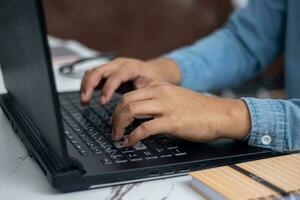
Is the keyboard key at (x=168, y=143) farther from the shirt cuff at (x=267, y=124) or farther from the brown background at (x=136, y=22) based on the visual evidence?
the brown background at (x=136, y=22)

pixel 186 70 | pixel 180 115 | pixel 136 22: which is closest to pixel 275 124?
pixel 180 115

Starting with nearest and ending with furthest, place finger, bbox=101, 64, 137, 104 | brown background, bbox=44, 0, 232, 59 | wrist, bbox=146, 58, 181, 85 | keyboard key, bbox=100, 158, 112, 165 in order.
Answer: keyboard key, bbox=100, 158, 112, 165 → finger, bbox=101, 64, 137, 104 → wrist, bbox=146, 58, 181, 85 → brown background, bbox=44, 0, 232, 59

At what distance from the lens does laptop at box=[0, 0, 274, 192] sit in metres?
0.53

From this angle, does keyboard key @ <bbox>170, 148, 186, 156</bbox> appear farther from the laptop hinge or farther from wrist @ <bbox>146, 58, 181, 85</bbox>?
wrist @ <bbox>146, 58, 181, 85</bbox>

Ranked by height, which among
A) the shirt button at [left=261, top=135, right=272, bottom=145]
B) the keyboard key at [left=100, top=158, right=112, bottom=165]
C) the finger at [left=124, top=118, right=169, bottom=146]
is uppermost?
the finger at [left=124, top=118, right=169, bottom=146]

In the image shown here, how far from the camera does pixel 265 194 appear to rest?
51cm

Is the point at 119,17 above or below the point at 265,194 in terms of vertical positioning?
below

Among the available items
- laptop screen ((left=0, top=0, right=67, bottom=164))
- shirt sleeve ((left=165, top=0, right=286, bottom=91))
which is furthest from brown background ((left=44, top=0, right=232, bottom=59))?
laptop screen ((left=0, top=0, right=67, bottom=164))

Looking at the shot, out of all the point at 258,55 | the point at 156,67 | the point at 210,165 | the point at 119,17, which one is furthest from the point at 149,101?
the point at 119,17

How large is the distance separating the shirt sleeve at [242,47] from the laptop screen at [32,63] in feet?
1.64

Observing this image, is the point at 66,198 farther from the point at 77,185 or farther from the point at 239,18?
the point at 239,18

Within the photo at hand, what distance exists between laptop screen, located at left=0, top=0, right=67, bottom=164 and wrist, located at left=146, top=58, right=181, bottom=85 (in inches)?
12.1

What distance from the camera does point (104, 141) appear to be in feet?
2.24

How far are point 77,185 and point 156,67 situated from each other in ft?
1.51
